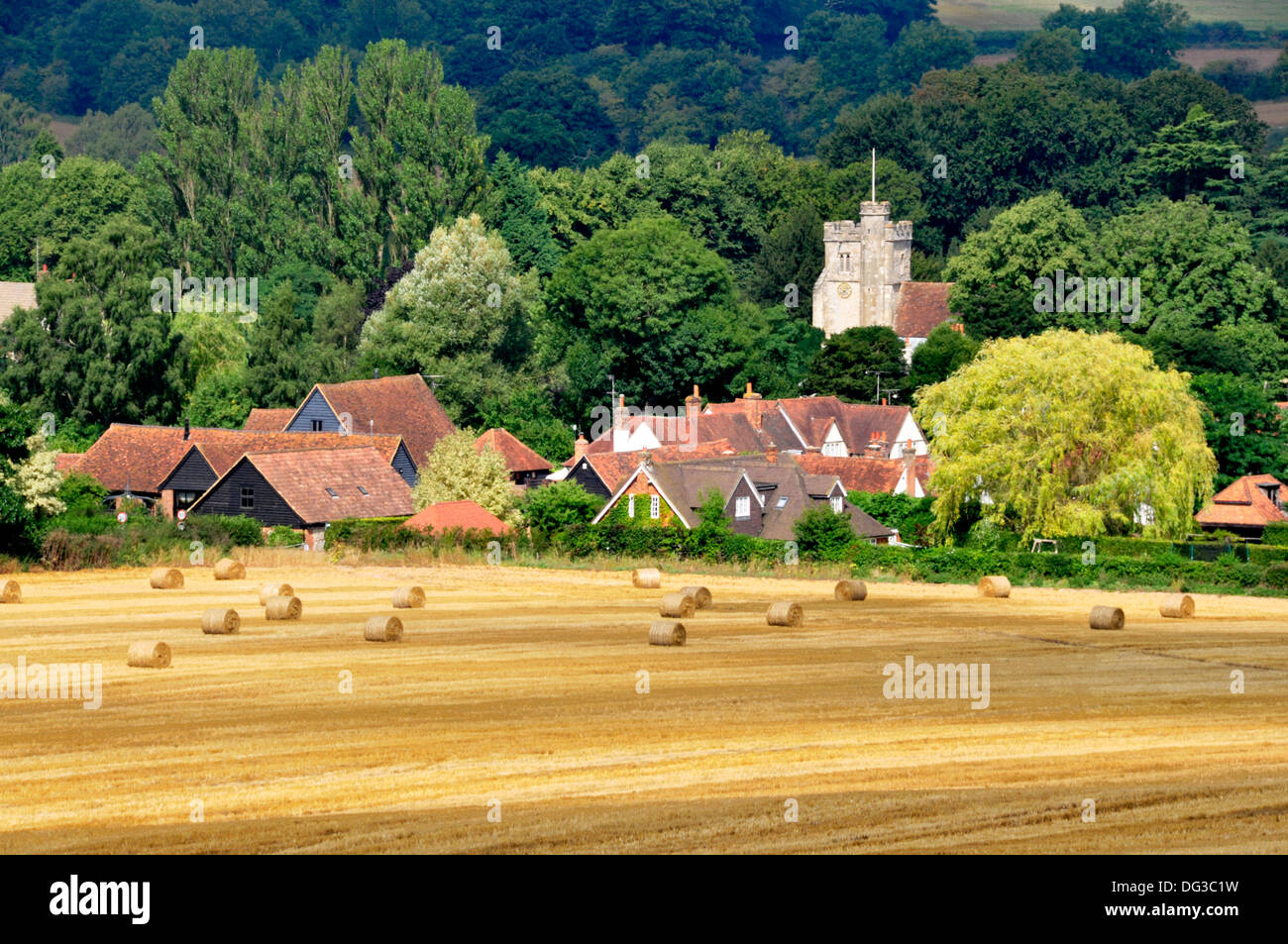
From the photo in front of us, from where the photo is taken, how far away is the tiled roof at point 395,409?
9344 centimetres

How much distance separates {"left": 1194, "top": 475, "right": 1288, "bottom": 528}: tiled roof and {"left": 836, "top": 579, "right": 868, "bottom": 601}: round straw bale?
91.7ft

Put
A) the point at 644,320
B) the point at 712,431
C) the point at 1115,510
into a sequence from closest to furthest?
1. the point at 1115,510
2. the point at 712,431
3. the point at 644,320

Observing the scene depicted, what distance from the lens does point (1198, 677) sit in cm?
4084

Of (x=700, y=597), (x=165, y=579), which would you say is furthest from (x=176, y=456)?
(x=700, y=597)

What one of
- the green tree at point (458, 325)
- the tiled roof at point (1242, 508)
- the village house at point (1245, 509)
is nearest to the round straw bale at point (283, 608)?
the village house at point (1245, 509)

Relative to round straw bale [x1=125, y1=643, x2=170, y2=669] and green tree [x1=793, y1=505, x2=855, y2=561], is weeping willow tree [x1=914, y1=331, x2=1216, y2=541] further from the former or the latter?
round straw bale [x1=125, y1=643, x2=170, y2=669]

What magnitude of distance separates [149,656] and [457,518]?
32.4 metres

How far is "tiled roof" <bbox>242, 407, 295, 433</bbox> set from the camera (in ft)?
319

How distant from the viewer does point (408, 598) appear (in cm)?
5341

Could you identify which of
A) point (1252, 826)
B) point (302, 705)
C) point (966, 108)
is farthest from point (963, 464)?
point (966, 108)

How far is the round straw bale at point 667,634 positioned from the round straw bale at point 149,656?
12171 millimetres
